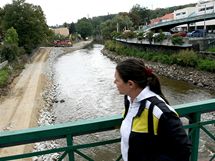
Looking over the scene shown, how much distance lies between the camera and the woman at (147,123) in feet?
6.27

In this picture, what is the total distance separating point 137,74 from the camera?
2033 mm

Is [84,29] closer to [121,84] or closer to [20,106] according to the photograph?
[20,106]

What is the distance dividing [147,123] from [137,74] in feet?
1.14

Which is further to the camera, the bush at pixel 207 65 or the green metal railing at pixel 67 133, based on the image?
the bush at pixel 207 65

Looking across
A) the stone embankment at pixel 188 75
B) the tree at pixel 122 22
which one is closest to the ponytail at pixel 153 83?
the stone embankment at pixel 188 75

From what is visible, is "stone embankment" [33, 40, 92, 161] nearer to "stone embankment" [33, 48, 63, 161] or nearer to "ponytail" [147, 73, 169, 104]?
"stone embankment" [33, 48, 63, 161]

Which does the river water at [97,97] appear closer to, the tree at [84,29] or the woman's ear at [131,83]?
the woman's ear at [131,83]

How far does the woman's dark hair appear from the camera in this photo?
2.02 metres

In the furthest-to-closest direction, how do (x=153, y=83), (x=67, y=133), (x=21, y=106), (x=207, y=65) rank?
(x=207, y=65), (x=21, y=106), (x=67, y=133), (x=153, y=83)

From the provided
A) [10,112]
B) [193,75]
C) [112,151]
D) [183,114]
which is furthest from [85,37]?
[183,114]

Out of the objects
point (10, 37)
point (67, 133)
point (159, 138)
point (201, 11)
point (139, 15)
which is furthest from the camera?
point (139, 15)

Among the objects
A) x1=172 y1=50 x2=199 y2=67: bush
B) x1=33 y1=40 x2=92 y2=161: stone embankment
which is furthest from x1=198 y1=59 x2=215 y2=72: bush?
x1=33 y1=40 x2=92 y2=161: stone embankment

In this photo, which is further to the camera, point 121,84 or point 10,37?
point 10,37

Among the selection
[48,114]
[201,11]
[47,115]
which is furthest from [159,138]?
[201,11]
